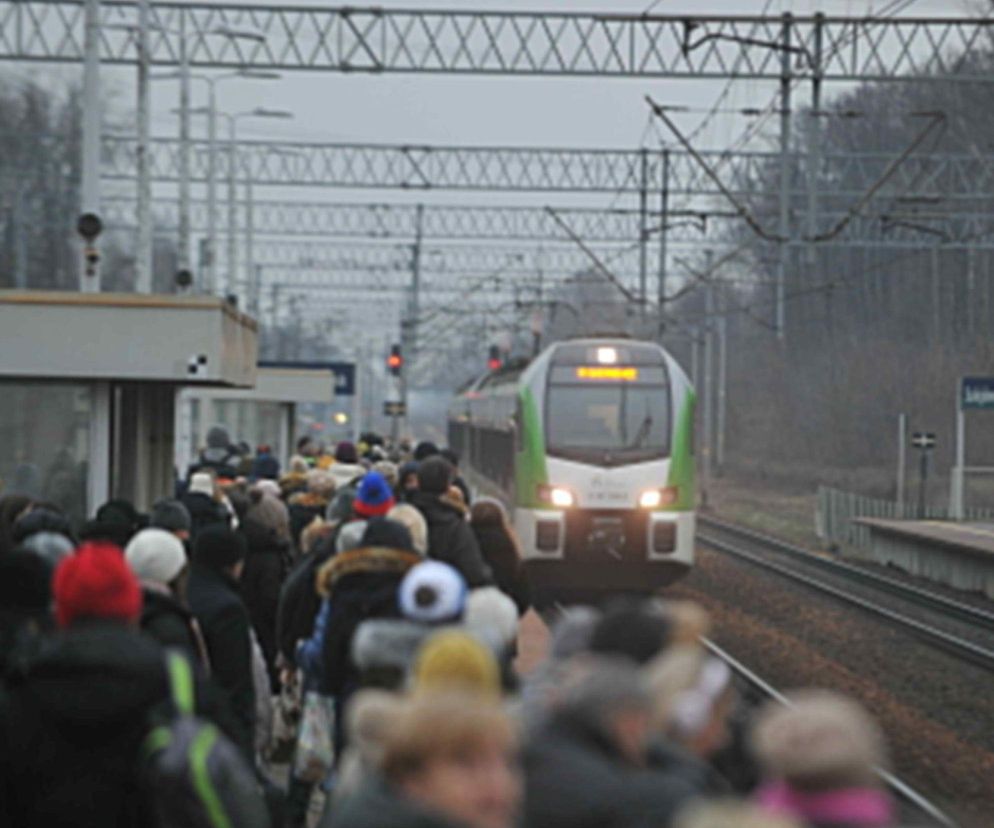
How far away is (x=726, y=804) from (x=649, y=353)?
1905cm

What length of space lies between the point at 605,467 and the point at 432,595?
50.6 feet

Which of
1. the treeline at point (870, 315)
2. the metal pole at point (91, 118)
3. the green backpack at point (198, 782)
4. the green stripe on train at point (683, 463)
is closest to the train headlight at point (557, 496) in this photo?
the green stripe on train at point (683, 463)

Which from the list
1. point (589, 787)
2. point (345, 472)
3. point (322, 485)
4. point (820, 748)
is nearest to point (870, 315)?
point (345, 472)

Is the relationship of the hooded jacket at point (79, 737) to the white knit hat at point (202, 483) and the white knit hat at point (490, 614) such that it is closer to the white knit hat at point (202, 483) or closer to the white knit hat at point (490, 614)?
the white knit hat at point (490, 614)

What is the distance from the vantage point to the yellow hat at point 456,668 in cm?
485

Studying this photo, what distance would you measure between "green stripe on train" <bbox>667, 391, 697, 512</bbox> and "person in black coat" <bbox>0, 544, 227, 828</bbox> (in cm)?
1666

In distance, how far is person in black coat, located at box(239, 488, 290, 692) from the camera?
12.3 metres

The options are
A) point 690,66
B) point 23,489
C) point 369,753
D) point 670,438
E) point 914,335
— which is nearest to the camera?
point 369,753

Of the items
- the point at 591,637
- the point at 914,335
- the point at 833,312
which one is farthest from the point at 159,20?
the point at 833,312

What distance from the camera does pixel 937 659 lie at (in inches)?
804

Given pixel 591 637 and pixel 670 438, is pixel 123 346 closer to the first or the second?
pixel 670 438

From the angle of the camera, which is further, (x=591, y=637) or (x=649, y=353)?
(x=649, y=353)

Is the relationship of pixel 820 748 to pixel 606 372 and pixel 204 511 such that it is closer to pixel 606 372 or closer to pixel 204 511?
pixel 204 511

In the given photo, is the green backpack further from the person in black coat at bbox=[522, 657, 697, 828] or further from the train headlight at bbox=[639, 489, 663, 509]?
the train headlight at bbox=[639, 489, 663, 509]
